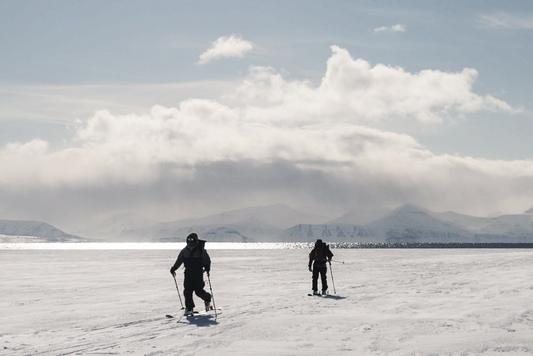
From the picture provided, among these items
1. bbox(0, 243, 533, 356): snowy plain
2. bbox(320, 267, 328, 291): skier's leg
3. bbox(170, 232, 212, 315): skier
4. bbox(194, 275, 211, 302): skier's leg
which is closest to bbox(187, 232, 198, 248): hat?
bbox(170, 232, 212, 315): skier

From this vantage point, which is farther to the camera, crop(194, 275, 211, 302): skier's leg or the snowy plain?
Result: crop(194, 275, 211, 302): skier's leg

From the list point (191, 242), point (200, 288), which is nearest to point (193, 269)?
point (200, 288)

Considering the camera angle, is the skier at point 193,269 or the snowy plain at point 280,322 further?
the skier at point 193,269

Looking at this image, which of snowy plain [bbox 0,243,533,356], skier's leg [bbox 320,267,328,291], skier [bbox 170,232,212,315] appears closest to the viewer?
snowy plain [bbox 0,243,533,356]

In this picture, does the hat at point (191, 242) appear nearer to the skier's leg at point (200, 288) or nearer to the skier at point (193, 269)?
the skier at point (193, 269)

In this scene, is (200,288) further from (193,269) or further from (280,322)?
(280,322)

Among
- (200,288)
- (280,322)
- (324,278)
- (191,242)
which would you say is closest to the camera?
(280,322)

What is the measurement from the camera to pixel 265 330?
10.6 meters

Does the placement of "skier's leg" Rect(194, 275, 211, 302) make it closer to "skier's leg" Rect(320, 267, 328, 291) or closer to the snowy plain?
the snowy plain

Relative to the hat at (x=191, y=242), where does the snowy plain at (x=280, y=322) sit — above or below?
below

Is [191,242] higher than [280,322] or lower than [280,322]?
higher

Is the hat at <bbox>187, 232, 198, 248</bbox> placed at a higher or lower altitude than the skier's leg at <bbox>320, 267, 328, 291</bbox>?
higher

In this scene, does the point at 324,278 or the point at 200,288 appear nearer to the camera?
the point at 200,288

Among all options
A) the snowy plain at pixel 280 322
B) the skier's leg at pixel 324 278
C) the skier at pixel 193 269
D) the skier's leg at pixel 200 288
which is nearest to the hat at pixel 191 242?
the skier at pixel 193 269
